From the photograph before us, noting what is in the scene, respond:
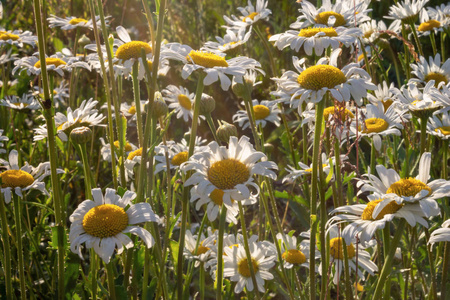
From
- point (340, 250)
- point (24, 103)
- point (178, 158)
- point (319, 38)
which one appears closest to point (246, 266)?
point (340, 250)

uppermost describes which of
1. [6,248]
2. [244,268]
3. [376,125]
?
[376,125]

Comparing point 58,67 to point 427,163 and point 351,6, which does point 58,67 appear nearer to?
point 351,6

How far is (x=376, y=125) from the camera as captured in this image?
149cm

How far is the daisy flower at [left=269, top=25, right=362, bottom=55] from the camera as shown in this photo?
4.28ft

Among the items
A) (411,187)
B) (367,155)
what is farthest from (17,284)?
(367,155)

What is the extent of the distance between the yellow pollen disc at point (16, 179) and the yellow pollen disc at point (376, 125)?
98 cm

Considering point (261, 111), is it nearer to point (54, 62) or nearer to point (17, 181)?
point (54, 62)

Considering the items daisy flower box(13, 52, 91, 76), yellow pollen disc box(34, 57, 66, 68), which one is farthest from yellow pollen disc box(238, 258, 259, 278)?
yellow pollen disc box(34, 57, 66, 68)

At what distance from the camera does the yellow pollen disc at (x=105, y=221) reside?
3.44ft

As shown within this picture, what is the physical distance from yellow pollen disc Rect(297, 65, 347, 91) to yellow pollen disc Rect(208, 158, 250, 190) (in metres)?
0.25

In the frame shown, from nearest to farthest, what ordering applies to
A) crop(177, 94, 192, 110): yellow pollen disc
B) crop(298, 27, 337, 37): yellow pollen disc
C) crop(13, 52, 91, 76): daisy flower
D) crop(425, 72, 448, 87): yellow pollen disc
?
crop(298, 27, 337, 37): yellow pollen disc < crop(425, 72, 448, 87): yellow pollen disc < crop(13, 52, 91, 76): daisy flower < crop(177, 94, 192, 110): yellow pollen disc

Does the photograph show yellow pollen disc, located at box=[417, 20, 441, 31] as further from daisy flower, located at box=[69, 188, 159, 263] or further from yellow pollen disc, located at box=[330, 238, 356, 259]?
daisy flower, located at box=[69, 188, 159, 263]

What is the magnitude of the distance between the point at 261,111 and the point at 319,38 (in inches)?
36.2

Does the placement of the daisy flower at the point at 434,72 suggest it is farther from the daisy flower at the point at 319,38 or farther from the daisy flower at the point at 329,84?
the daisy flower at the point at 329,84
